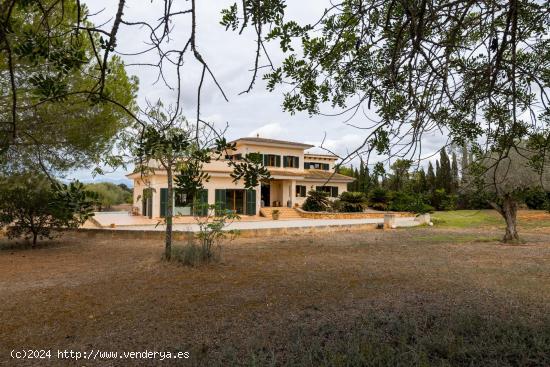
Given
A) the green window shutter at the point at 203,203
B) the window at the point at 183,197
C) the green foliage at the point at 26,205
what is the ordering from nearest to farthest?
the window at the point at 183,197
the green window shutter at the point at 203,203
the green foliage at the point at 26,205

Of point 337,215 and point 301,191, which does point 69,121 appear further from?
point 301,191

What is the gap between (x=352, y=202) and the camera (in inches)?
1068

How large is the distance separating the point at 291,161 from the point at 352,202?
19.9 feet

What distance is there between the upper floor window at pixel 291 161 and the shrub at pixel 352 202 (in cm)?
488

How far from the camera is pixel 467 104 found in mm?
3990

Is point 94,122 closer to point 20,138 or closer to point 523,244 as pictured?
point 20,138

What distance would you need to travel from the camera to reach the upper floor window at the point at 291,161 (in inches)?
1152

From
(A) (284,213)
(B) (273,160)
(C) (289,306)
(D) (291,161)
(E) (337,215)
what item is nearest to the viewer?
(C) (289,306)

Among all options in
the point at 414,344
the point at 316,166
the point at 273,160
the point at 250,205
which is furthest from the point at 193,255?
the point at 316,166

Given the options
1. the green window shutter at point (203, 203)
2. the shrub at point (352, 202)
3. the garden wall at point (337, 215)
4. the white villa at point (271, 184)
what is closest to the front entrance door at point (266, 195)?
the white villa at point (271, 184)

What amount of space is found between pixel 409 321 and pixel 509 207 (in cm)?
1109

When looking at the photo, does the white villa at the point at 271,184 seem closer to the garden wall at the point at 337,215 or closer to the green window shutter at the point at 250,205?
the green window shutter at the point at 250,205

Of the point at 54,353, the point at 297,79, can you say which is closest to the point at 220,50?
the point at 297,79

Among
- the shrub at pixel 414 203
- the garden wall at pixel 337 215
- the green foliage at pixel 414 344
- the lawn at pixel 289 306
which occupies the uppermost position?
the shrub at pixel 414 203
